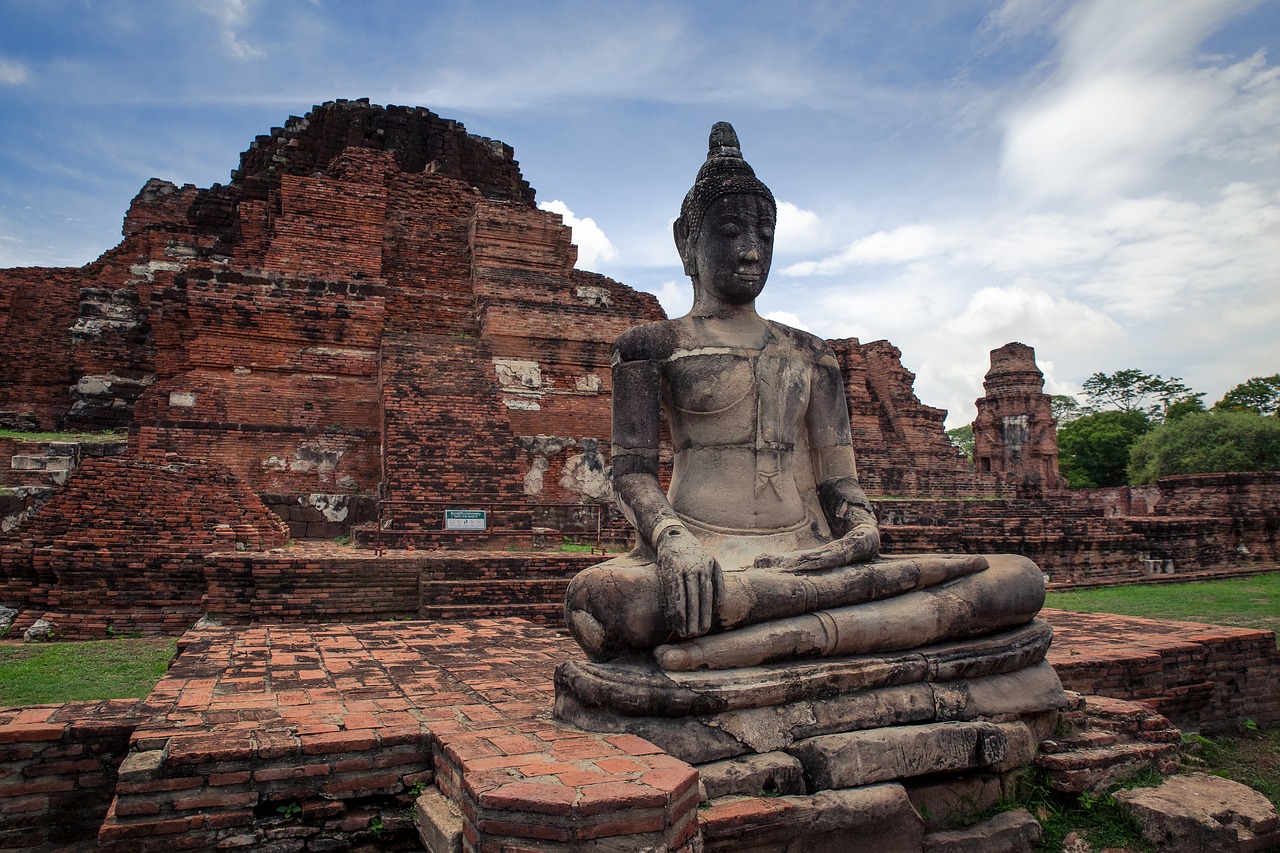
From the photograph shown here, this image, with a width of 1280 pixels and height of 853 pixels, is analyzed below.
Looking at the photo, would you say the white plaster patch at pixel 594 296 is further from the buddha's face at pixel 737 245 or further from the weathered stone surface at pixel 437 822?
the weathered stone surface at pixel 437 822

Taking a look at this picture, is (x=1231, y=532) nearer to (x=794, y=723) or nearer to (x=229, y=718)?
(x=794, y=723)

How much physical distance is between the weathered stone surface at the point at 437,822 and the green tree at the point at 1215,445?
1218 inches

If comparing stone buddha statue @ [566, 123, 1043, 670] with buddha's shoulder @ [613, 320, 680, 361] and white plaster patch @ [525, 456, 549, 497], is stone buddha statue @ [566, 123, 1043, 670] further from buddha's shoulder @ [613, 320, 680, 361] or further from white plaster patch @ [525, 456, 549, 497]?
white plaster patch @ [525, 456, 549, 497]

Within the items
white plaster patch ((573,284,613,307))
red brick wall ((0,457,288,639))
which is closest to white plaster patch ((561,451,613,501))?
white plaster patch ((573,284,613,307))

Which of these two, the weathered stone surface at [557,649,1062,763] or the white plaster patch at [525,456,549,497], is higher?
the white plaster patch at [525,456,549,497]

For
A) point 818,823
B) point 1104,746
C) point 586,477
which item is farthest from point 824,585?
point 586,477

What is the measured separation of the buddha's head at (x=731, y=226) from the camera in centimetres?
394

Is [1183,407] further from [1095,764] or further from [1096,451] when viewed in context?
[1095,764]

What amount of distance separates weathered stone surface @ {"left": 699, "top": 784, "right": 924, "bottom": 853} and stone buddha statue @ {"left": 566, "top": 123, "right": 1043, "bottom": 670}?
53cm

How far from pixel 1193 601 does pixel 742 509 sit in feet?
23.5

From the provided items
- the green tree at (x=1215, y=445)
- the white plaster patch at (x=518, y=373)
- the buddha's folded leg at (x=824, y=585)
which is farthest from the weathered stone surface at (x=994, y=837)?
the green tree at (x=1215, y=445)

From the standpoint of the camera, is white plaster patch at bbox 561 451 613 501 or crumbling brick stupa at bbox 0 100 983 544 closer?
crumbling brick stupa at bbox 0 100 983 544

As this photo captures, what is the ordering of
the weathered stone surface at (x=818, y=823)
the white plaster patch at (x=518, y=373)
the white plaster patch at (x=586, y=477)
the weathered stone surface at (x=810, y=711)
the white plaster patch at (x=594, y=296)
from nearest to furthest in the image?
1. the weathered stone surface at (x=818, y=823)
2. the weathered stone surface at (x=810, y=711)
3. the white plaster patch at (x=586, y=477)
4. the white plaster patch at (x=518, y=373)
5. the white plaster patch at (x=594, y=296)

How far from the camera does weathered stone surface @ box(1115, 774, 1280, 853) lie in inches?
117
